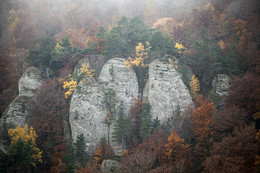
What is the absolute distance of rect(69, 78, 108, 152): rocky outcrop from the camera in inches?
1049

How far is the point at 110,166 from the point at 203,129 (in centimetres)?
1340

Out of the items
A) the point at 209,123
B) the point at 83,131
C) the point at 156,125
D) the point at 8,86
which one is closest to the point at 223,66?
the point at 209,123

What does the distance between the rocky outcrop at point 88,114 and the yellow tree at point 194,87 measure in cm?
1621

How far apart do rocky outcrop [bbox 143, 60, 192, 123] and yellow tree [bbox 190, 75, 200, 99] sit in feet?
3.62

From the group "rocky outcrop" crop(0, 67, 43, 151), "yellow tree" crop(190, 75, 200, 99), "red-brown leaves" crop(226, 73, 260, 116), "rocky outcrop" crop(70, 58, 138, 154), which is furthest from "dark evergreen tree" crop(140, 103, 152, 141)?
"rocky outcrop" crop(0, 67, 43, 151)

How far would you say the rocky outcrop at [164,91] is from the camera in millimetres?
27469

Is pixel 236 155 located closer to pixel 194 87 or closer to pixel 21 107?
pixel 194 87

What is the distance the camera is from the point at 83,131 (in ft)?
87.3

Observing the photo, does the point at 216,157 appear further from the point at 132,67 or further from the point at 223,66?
the point at 132,67

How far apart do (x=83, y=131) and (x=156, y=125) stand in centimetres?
1192

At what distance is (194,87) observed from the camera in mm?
29422

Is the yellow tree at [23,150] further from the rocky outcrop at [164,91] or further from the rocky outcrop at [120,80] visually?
the rocky outcrop at [164,91]

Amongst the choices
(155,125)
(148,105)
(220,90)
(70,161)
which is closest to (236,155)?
(155,125)

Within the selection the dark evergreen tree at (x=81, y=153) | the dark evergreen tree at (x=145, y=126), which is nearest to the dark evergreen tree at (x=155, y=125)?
the dark evergreen tree at (x=145, y=126)
